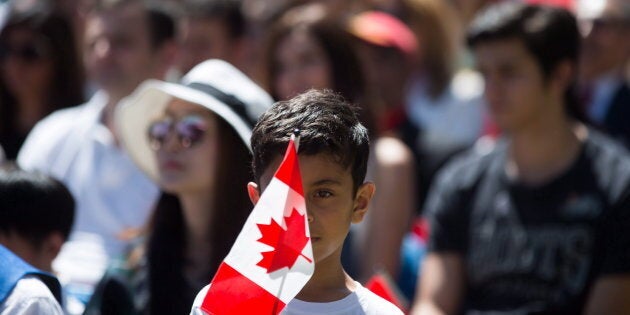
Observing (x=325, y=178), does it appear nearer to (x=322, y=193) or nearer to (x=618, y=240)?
(x=322, y=193)

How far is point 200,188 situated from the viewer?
396 centimetres

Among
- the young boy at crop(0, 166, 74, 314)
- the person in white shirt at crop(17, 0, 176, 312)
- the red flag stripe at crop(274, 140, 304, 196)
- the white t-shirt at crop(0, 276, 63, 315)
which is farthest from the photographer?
the person in white shirt at crop(17, 0, 176, 312)

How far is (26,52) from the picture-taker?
5965 millimetres

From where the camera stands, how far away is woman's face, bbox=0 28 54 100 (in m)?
5.94

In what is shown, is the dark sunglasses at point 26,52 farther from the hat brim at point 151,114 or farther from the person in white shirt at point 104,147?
the hat brim at point 151,114

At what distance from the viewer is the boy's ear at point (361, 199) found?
2582 mm

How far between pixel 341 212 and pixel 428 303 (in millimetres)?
2138

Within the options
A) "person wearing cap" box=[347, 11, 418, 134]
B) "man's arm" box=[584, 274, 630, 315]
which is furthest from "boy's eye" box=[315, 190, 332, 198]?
"person wearing cap" box=[347, 11, 418, 134]

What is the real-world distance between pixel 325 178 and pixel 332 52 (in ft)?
8.47

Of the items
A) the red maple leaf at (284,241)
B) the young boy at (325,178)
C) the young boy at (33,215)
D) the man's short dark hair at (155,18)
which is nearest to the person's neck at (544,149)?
the young boy at (33,215)

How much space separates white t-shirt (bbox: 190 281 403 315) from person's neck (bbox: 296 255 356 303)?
0.08ft

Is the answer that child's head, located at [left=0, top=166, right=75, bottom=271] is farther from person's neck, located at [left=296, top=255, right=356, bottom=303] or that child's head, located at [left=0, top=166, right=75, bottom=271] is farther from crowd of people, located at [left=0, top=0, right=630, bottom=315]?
person's neck, located at [left=296, top=255, right=356, bottom=303]

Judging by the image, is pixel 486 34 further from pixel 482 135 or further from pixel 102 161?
pixel 102 161

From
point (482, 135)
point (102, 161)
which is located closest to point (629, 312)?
point (482, 135)
